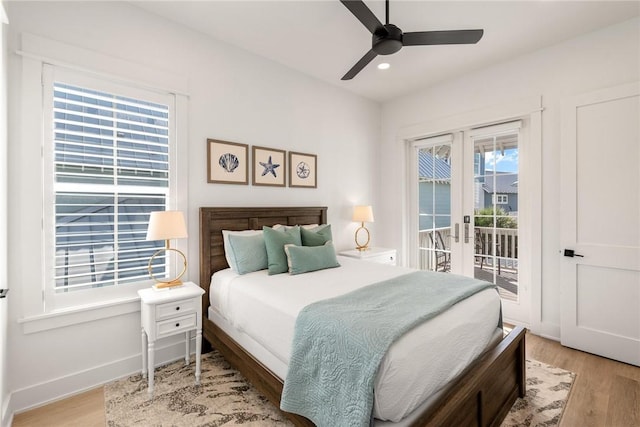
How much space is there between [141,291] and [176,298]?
1.16ft

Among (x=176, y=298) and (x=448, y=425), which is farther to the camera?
(x=176, y=298)

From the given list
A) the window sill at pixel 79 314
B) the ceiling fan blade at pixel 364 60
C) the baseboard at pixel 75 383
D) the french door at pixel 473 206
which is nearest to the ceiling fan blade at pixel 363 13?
the ceiling fan blade at pixel 364 60

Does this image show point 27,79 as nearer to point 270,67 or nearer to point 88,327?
point 88,327

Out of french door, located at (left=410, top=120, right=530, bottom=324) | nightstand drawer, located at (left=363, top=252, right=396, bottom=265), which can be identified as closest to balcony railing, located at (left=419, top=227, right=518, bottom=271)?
french door, located at (left=410, top=120, right=530, bottom=324)

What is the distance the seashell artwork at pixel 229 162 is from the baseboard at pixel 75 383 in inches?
64.7

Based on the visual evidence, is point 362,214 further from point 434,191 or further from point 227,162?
point 227,162

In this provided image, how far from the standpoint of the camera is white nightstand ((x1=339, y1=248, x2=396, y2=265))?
3748 mm

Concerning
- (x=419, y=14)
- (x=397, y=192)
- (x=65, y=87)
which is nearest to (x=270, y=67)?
(x=419, y=14)

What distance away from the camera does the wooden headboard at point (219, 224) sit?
2.71 m

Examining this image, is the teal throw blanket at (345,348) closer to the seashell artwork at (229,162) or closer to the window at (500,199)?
the seashell artwork at (229,162)

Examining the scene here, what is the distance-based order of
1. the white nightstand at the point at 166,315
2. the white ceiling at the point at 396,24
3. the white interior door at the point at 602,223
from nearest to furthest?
the white nightstand at the point at 166,315 < the white ceiling at the point at 396,24 < the white interior door at the point at 602,223

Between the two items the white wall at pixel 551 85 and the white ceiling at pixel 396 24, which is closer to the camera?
the white ceiling at pixel 396 24

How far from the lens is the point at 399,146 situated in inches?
170

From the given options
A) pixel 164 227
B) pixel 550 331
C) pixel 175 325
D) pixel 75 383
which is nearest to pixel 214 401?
pixel 175 325
